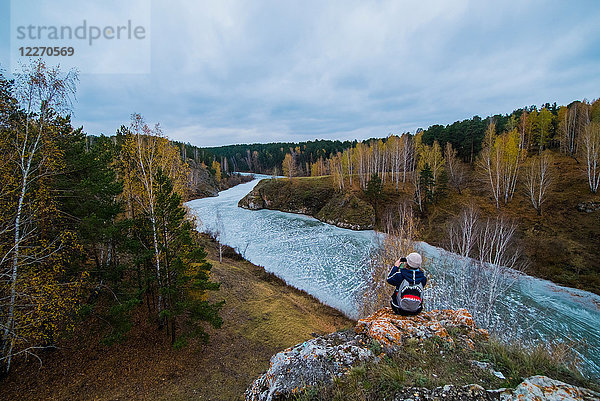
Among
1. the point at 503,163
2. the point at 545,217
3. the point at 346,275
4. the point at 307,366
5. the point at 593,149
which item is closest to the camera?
the point at 307,366

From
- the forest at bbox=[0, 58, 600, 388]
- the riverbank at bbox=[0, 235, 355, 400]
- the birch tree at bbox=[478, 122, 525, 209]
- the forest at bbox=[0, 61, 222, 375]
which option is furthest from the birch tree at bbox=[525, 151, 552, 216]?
the forest at bbox=[0, 61, 222, 375]

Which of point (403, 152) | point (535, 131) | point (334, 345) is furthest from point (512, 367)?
point (535, 131)

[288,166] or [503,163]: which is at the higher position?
[288,166]

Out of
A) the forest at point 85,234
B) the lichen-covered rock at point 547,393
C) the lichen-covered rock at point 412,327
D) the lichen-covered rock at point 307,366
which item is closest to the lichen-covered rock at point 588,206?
the forest at point 85,234

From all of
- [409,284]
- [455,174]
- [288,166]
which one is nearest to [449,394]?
[409,284]

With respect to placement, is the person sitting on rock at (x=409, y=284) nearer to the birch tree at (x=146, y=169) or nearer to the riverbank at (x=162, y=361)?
the riverbank at (x=162, y=361)

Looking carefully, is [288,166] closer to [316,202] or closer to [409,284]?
[316,202]
